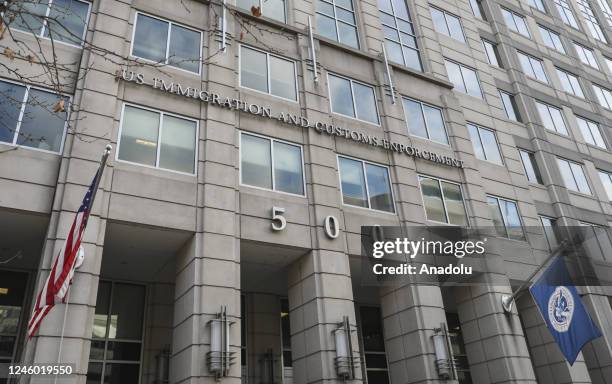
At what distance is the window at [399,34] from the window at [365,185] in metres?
6.94

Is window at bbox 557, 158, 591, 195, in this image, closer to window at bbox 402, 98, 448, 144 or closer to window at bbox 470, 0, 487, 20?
window at bbox 402, 98, 448, 144

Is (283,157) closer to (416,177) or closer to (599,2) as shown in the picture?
(416,177)

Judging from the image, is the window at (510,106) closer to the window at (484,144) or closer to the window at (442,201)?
the window at (484,144)

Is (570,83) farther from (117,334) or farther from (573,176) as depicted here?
(117,334)

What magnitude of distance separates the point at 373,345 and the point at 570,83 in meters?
24.0

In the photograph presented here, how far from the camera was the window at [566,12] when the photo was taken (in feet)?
128

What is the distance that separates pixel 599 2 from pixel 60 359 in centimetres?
5111

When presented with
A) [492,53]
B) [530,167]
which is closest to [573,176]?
[530,167]

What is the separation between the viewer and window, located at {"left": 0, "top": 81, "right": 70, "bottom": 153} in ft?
44.9

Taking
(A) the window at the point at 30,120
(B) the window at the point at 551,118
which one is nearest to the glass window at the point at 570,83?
(B) the window at the point at 551,118

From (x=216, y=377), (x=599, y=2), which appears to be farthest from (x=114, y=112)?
(x=599, y=2)

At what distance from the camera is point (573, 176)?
94.1ft

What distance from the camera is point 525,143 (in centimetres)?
2772

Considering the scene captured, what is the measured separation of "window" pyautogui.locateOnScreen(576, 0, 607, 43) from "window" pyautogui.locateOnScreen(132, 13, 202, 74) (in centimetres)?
3533
